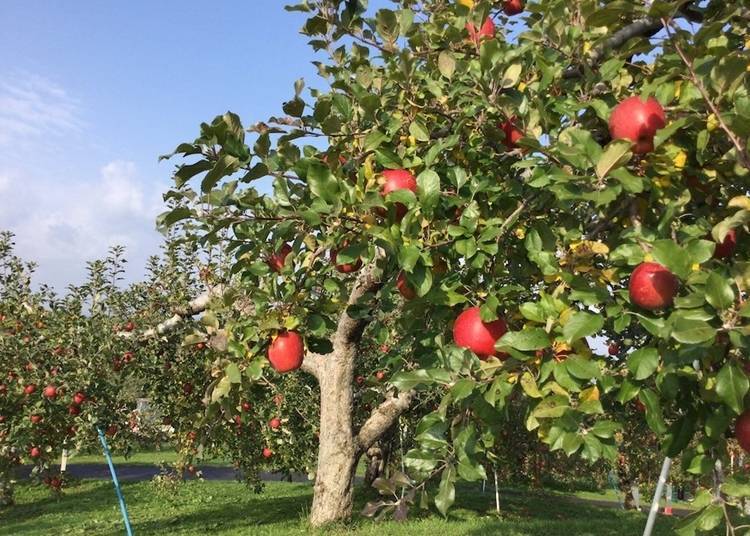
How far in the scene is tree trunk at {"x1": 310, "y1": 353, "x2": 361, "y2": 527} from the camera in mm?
9500

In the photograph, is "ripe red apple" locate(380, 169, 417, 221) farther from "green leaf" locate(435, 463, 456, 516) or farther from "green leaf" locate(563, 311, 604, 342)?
"green leaf" locate(435, 463, 456, 516)

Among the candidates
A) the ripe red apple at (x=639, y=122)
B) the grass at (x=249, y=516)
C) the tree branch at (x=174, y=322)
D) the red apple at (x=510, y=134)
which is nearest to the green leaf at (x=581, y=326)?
the ripe red apple at (x=639, y=122)

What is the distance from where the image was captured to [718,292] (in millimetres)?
1388

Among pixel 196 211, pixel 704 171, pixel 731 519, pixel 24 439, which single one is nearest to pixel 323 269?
pixel 196 211

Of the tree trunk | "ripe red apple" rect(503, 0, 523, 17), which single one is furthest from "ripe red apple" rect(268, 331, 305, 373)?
the tree trunk

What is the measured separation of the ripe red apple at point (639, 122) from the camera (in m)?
1.82

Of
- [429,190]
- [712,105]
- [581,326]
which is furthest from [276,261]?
[712,105]

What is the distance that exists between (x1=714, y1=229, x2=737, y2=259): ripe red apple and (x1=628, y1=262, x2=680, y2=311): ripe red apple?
53 cm

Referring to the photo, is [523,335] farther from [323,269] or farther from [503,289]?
[323,269]

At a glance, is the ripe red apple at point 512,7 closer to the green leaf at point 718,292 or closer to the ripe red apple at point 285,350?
the ripe red apple at point 285,350

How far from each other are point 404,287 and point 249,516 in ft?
39.3

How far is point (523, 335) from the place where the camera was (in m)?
1.74

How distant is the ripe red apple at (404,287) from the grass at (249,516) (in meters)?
7.93

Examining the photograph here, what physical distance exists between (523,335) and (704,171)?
943 mm
